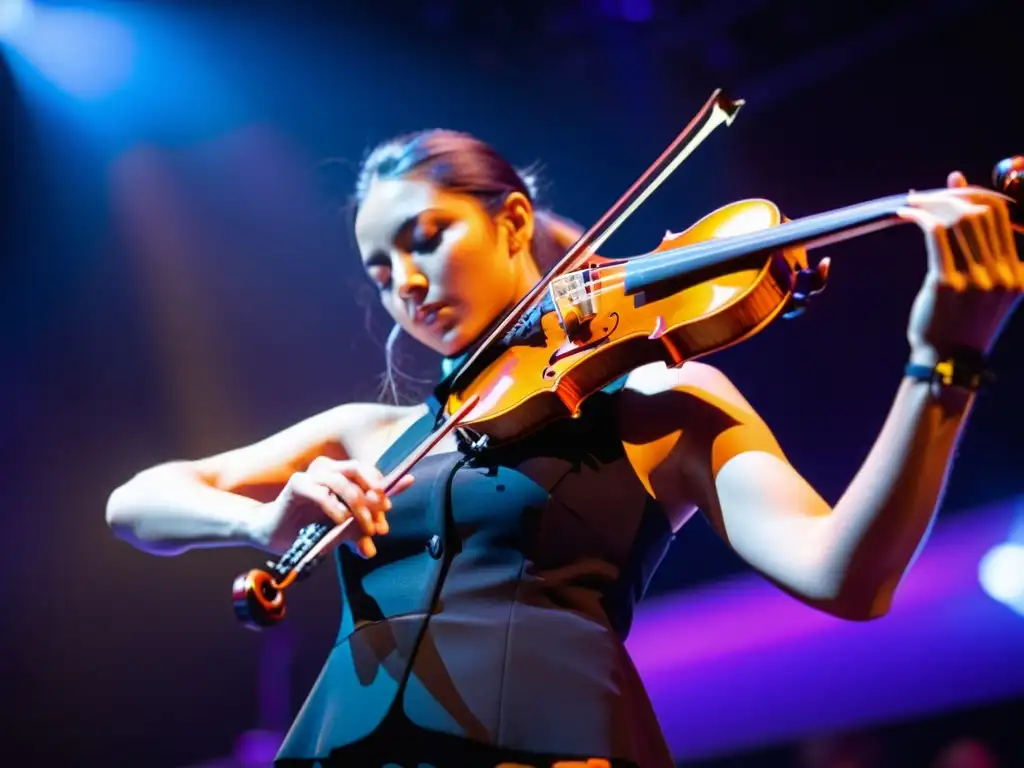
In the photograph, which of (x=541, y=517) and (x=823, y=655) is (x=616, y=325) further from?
(x=823, y=655)

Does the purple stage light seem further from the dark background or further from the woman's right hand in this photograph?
the woman's right hand

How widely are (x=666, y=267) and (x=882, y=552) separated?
0.38 meters

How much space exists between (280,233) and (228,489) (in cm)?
180

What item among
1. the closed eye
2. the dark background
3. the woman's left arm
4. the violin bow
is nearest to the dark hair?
the closed eye

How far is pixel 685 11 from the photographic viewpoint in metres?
3.16

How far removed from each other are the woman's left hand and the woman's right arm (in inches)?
24.5

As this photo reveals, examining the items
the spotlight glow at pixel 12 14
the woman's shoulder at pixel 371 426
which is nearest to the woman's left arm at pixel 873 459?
the woman's shoulder at pixel 371 426

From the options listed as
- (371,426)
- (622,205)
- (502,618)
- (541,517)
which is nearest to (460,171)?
(622,205)

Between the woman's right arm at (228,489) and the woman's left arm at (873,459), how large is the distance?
42 centimetres

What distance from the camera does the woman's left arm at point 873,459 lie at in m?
0.89

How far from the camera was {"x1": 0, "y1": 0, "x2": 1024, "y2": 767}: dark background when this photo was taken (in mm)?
3020

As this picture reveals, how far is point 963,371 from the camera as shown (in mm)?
892

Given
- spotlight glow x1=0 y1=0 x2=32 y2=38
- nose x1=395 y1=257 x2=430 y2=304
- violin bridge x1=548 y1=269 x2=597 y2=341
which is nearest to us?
violin bridge x1=548 y1=269 x2=597 y2=341

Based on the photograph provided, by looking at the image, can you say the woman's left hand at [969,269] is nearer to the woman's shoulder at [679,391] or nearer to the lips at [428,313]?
the woman's shoulder at [679,391]
